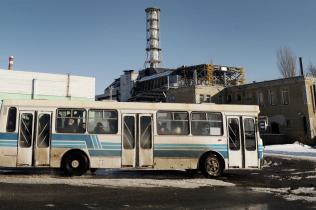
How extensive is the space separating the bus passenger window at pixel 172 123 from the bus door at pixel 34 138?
429 cm

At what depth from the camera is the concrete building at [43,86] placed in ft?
123

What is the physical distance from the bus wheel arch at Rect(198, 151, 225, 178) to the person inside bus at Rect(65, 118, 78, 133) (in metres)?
5.06

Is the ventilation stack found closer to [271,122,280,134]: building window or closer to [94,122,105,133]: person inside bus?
[271,122,280,134]: building window

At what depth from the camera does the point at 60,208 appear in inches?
333

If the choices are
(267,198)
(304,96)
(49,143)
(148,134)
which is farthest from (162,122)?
(304,96)

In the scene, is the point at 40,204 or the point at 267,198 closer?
the point at 40,204

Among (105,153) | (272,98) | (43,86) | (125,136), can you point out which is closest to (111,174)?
(105,153)

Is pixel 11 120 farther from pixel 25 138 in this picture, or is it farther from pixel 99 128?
pixel 99 128

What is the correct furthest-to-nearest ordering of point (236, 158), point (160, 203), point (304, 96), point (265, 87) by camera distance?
point (265, 87)
point (304, 96)
point (236, 158)
point (160, 203)

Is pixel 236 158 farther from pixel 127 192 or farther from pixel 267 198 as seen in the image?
pixel 127 192

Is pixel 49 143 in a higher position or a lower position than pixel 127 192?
higher

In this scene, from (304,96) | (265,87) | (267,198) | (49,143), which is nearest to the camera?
(267,198)

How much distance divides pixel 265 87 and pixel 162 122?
122 ft

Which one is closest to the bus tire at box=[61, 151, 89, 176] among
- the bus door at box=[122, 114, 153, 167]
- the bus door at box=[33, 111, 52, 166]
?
the bus door at box=[33, 111, 52, 166]
